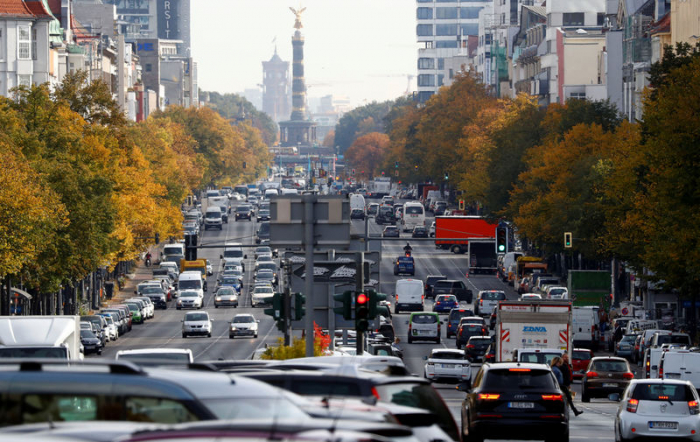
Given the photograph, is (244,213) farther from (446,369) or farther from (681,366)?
(681,366)

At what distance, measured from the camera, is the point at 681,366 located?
38625 mm

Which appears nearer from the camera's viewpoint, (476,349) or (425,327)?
(476,349)

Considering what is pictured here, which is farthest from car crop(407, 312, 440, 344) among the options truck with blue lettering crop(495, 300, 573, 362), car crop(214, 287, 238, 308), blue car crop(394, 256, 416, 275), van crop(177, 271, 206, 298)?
blue car crop(394, 256, 416, 275)

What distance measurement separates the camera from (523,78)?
159m

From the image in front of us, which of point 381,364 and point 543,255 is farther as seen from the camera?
point 543,255

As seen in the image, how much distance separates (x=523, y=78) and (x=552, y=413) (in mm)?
138427

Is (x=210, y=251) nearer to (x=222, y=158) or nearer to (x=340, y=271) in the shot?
(x=222, y=158)

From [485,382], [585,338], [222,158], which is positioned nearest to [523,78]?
[222,158]

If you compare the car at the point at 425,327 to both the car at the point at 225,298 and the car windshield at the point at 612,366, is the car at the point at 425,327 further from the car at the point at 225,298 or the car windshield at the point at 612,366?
the car windshield at the point at 612,366

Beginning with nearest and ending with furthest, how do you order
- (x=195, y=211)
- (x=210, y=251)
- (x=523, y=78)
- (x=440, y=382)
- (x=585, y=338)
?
(x=440, y=382) < (x=585, y=338) < (x=210, y=251) < (x=195, y=211) < (x=523, y=78)

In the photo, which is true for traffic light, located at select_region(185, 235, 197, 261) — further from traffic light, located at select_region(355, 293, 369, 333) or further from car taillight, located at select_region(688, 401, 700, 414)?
car taillight, located at select_region(688, 401, 700, 414)

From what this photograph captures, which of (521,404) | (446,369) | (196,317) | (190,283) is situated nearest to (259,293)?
(190,283)

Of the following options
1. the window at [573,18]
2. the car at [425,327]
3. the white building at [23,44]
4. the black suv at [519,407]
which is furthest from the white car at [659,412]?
the window at [573,18]

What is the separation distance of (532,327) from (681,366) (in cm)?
752
